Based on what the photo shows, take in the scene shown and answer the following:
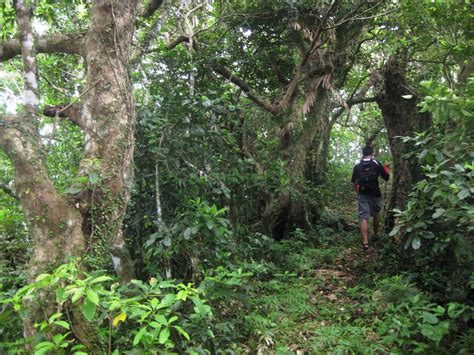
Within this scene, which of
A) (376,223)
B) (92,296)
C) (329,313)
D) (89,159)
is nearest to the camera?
(92,296)

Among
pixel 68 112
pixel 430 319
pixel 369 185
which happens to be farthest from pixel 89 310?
pixel 369 185

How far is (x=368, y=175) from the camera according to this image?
7223 millimetres

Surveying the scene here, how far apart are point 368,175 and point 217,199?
3302 mm

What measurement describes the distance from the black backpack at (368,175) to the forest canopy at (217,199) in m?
0.45

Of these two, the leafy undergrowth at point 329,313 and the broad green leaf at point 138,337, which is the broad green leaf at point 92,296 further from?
the leafy undergrowth at point 329,313

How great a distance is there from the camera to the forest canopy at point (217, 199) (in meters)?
3.04

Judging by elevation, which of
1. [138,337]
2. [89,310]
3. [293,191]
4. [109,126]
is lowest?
[138,337]

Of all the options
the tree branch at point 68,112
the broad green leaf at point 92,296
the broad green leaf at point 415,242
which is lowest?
the broad green leaf at point 92,296

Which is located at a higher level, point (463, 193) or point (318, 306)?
point (463, 193)

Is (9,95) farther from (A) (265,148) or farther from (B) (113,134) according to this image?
(B) (113,134)

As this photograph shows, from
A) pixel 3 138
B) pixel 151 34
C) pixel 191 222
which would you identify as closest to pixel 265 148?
pixel 151 34

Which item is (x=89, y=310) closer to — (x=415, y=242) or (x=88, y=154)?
(x=88, y=154)

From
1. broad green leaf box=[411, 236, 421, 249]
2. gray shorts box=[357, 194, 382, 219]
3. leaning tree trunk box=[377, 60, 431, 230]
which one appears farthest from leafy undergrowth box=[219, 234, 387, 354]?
leaning tree trunk box=[377, 60, 431, 230]

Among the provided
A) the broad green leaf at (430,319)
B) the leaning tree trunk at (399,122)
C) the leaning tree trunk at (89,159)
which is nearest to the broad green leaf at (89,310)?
the leaning tree trunk at (89,159)
